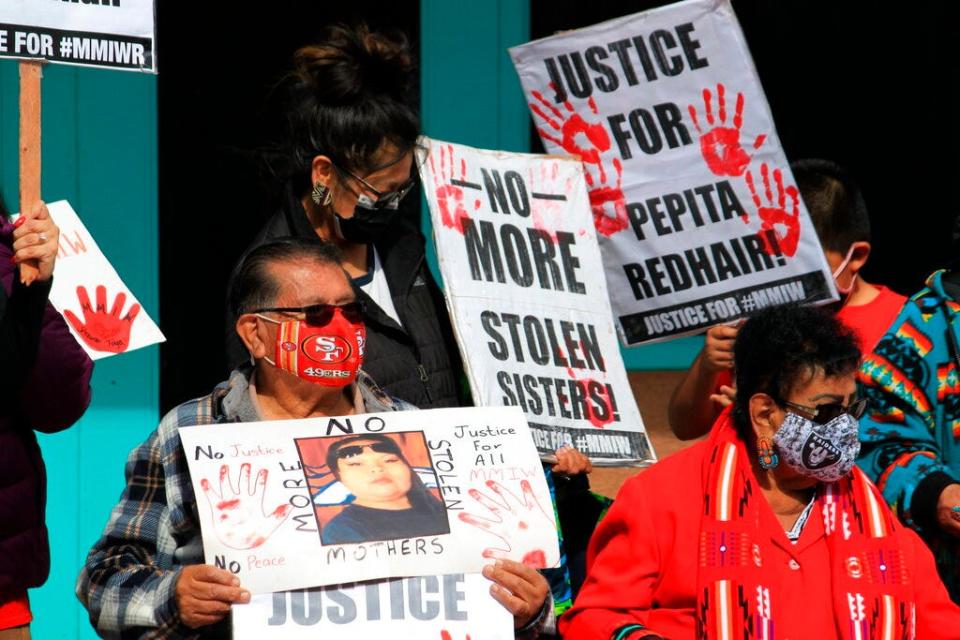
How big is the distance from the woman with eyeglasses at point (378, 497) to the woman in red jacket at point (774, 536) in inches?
24.2

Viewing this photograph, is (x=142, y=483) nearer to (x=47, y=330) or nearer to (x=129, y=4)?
(x=47, y=330)

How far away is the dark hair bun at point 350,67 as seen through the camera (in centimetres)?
→ 443

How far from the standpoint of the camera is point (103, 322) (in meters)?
4.88

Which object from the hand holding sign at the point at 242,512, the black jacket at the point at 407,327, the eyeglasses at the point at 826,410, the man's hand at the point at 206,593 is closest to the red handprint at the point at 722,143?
the black jacket at the point at 407,327

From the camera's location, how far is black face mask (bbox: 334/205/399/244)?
4.34 m

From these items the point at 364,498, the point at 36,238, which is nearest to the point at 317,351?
the point at 364,498

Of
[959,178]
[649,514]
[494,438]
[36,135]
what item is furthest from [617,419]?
[959,178]

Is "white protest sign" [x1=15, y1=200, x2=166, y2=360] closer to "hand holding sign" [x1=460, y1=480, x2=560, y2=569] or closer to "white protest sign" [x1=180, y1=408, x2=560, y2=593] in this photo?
"white protest sign" [x1=180, y1=408, x2=560, y2=593]

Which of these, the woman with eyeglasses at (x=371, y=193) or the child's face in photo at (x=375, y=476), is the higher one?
the woman with eyeglasses at (x=371, y=193)

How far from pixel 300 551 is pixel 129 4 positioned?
1391mm

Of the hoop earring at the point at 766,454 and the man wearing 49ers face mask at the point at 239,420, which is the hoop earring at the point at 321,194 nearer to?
the man wearing 49ers face mask at the point at 239,420

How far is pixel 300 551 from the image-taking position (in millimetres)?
3385

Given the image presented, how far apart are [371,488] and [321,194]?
1.14m

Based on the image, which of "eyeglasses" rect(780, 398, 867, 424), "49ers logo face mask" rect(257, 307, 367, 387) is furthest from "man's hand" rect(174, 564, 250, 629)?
"eyeglasses" rect(780, 398, 867, 424)
